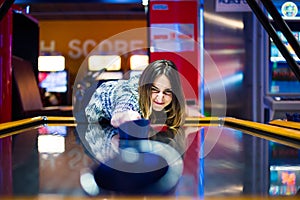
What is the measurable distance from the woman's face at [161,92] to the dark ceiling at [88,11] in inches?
283

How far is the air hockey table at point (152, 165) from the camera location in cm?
83

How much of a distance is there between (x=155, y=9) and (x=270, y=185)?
3.98 metres

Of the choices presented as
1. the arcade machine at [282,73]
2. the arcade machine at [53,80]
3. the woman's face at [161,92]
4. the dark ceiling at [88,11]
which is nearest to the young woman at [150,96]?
the woman's face at [161,92]

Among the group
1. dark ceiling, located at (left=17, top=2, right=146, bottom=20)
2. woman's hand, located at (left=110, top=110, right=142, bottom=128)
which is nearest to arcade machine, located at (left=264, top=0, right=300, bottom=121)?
woman's hand, located at (left=110, top=110, right=142, bottom=128)

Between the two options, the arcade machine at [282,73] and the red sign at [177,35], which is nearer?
the arcade machine at [282,73]

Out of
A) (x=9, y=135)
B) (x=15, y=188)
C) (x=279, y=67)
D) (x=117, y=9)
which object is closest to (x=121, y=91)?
(x=9, y=135)

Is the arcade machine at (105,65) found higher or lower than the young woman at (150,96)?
higher

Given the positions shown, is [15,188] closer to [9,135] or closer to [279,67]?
[9,135]

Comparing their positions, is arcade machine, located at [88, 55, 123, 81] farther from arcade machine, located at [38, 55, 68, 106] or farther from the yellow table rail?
the yellow table rail

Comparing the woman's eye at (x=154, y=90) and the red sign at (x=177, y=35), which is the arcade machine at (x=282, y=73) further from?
the woman's eye at (x=154, y=90)

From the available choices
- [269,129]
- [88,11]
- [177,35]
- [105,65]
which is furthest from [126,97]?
[88,11]

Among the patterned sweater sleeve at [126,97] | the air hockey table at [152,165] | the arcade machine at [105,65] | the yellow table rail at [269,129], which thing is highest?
the arcade machine at [105,65]

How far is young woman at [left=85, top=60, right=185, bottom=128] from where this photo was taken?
5.78ft

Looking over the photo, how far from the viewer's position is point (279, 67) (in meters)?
4.16
